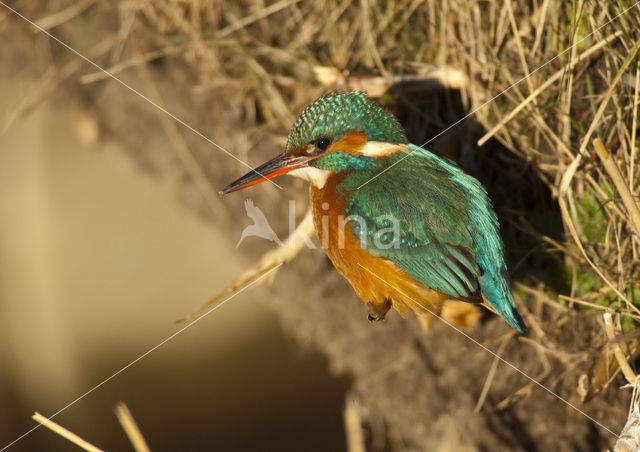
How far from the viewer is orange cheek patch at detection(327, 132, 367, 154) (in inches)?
57.0

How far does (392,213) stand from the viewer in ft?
4.55

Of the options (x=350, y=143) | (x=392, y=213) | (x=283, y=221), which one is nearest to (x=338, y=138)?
(x=350, y=143)

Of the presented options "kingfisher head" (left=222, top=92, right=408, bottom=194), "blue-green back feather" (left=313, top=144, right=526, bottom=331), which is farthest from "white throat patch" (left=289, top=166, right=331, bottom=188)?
"blue-green back feather" (left=313, top=144, right=526, bottom=331)

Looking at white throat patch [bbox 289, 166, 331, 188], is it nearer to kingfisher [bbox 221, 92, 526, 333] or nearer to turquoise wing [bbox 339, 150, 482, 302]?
kingfisher [bbox 221, 92, 526, 333]

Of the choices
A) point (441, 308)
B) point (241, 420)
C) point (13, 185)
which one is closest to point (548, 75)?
point (441, 308)

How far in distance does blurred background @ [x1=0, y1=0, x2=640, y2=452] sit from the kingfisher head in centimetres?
23

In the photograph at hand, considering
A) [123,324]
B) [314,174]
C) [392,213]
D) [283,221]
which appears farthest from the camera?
[123,324]

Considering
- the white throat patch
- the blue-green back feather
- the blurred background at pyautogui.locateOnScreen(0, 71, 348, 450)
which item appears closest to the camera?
the blue-green back feather

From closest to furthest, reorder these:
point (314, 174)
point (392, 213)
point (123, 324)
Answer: point (392, 213) → point (314, 174) → point (123, 324)

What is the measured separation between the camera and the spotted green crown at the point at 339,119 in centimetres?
142

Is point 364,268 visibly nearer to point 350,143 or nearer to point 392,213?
point 392,213

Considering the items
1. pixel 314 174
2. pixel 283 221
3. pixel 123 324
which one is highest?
pixel 314 174

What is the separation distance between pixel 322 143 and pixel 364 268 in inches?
12.0

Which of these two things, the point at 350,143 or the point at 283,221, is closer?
the point at 350,143
